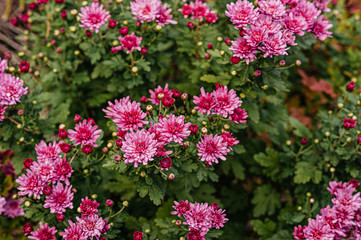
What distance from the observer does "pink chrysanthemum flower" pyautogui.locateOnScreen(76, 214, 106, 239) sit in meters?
2.14

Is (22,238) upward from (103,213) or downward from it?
downward

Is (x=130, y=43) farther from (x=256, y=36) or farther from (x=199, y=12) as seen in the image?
(x=256, y=36)

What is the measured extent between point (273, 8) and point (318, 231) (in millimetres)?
1783

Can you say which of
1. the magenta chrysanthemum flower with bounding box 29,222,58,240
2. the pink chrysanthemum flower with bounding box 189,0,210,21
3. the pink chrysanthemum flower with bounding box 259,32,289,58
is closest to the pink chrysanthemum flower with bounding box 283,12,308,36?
the pink chrysanthemum flower with bounding box 259,32,289,58

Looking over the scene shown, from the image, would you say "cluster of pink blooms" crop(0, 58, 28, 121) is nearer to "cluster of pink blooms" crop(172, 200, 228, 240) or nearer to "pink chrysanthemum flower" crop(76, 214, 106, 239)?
"pink chrysanthemum flower" crop(76, 214, 106, 239)

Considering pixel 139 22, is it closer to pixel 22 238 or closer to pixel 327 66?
pixel 22 238

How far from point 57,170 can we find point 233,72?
1.63 metres

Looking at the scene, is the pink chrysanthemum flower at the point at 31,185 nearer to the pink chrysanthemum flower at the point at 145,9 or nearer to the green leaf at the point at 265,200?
the pink chrysanthemum flower at the point at 145,9

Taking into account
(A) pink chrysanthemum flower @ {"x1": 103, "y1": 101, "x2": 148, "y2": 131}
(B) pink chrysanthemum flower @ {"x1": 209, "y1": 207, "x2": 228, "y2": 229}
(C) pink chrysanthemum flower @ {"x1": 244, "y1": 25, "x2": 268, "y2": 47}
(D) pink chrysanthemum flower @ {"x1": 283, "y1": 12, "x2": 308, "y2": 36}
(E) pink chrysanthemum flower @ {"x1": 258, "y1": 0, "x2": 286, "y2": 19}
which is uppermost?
(E) pink chrysanthemum flower @ {"x1": 258, "y1": 0, "x2": 286, "y2": 19}

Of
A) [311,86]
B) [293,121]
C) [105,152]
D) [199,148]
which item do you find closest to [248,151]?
[293,121]

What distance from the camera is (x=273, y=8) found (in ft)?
7.77

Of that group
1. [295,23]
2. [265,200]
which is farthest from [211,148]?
[265,200]

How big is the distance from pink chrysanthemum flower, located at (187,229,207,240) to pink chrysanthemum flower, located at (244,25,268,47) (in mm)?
1442

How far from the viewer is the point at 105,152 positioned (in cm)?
244
